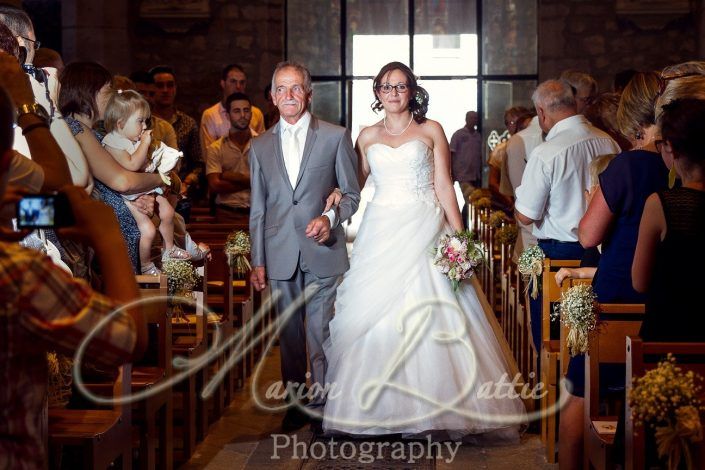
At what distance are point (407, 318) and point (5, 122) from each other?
13.2ft

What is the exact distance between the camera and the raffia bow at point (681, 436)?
3.13 m

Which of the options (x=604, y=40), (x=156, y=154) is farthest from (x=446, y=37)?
(x=156, y=154)

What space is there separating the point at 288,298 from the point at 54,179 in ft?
10.4

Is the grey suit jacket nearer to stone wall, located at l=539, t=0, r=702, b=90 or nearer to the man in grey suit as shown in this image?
the man in grey suit

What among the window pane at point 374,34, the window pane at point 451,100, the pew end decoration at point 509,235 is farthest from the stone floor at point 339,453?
the window pane at point 374,34

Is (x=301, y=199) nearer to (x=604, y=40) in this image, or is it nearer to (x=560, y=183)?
(x=560, y=183)

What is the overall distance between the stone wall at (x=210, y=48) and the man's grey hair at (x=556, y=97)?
10.1m

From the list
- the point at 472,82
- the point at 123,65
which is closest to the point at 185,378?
the point at 123,65

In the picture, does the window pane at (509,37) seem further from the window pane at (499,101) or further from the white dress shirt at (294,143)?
the white dress shirt at (294,143)

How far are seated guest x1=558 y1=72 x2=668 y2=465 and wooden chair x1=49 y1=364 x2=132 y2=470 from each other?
1.79 meters

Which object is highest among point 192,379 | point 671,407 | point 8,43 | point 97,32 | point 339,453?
point 97,32

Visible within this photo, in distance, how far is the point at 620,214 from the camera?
14.9ft

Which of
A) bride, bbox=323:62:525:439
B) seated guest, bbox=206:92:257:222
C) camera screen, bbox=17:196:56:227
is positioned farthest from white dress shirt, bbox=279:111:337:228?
camera screen, bbox=17:196:56:227

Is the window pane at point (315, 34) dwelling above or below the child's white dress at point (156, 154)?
above
